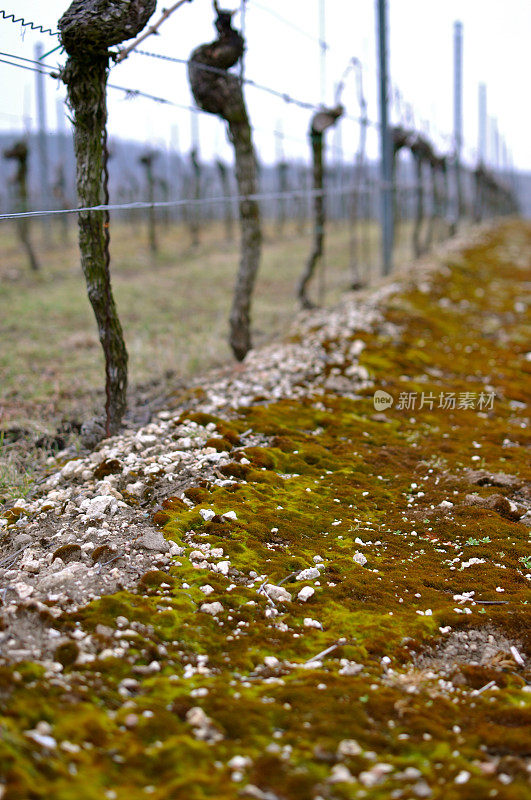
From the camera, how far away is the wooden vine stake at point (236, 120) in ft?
18.8

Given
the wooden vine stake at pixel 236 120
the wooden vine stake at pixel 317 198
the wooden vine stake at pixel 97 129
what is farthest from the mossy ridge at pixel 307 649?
the wooden vine stake at pixel 317 198

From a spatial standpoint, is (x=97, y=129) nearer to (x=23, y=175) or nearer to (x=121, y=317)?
(x=121, y=317)

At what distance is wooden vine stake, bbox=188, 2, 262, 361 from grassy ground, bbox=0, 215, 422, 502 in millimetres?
665

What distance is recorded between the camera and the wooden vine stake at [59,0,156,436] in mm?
3455

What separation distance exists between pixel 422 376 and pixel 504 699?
3897 millimetres

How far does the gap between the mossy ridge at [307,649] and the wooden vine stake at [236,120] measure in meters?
2.49

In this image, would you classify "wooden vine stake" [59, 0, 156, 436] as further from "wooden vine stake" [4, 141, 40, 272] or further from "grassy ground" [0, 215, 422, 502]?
"wooden vine stake" [4, 141, 40, 272]

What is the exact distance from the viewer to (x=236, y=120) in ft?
19.7

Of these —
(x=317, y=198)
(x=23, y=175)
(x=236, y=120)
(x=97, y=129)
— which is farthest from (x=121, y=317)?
(x=23, y=175)

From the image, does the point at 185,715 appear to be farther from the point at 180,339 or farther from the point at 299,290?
the point at 299,290

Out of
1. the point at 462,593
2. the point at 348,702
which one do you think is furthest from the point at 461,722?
the point at 462,593

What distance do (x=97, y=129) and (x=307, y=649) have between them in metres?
3.29

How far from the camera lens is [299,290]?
8859mm

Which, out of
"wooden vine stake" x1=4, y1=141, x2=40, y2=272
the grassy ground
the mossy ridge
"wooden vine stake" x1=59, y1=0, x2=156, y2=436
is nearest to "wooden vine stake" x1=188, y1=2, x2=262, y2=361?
the grassy ground
